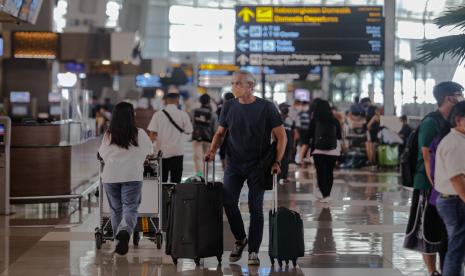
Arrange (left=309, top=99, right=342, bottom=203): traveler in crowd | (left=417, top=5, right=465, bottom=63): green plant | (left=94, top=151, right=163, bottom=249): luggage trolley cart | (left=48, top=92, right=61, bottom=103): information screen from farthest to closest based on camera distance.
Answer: (left=48, top=92, right=61, bottom=103): information screen, (left=309, top=99, right=342, bottom=203): traveler in crowd, (left=94, top=151, right=163, bottom=249): luggage trolley cart, (left=417, top=5, right=465, bottom=63): green plant

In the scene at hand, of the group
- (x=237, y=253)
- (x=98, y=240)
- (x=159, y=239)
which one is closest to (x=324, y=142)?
(x=159, y=239)

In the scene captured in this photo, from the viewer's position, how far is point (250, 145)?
887cm

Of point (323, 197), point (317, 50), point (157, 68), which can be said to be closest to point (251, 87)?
point (323, 197)

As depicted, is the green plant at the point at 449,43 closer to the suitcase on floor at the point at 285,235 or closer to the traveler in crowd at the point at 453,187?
the suitcase on floor at the point at 285,235

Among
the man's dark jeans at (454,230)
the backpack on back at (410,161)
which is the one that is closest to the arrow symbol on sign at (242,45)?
the backpack on back at (410,161)

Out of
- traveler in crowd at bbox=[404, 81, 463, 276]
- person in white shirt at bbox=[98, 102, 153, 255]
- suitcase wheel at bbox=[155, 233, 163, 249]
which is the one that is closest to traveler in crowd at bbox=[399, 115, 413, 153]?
suitcase wheel at bbox=[155, 233, 163, 249]

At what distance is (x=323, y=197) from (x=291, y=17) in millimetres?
10012

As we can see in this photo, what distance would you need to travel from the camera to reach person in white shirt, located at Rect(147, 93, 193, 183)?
12.6 meters

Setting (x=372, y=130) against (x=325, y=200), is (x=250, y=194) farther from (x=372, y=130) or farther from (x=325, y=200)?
(x=372, y=130)

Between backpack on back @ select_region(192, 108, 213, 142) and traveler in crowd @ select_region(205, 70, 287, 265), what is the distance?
9.44 meters

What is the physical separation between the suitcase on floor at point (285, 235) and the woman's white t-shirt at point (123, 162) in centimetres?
154

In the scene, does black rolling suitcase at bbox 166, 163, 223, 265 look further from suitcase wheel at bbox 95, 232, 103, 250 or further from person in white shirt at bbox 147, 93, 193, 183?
person in white shirt at bbox 147, 93, 193, 183

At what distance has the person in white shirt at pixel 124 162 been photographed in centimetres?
953

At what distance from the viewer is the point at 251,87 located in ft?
29.4
